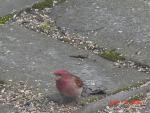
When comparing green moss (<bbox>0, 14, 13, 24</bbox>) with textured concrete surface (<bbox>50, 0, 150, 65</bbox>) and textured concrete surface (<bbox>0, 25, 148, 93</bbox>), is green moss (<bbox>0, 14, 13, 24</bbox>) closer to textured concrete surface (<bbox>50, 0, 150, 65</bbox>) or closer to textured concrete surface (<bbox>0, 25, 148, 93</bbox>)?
textured concrete surface (<bbox>0, 25, 148, 93</bbox>)

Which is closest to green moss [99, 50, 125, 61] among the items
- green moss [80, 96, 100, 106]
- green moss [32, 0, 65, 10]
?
green moss [80, 96, 100, 106]

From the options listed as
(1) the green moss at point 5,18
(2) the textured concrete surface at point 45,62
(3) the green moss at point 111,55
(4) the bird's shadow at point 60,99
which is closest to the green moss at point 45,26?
(2) the textured concrete surface at point 45,62

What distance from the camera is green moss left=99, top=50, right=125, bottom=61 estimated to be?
418 centimetres

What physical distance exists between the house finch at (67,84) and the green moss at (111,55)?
56 cm

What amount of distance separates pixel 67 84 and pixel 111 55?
0.65m

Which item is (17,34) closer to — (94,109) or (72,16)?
(72,16)

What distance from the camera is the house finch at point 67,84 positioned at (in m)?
3.64

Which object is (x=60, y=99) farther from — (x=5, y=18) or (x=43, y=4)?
(x=43, y=4)

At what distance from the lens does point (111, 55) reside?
13.8 feet

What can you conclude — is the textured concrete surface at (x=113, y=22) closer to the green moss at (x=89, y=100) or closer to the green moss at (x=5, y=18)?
the green moss at (x=5, y=18)

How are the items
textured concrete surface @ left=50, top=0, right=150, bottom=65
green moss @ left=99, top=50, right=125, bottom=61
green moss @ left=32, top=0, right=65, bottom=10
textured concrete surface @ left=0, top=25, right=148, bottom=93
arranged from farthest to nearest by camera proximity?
1. green moss @ left=32, top=0, right=65, bottom=10
2. textured concrete surface @ left=50, top=0, right=150, bottom=65
3. green moss @ left=99, top=50, right=125, bottom=61
4. textured concrete surface @ left=0, top=25, right=148, bottom=93

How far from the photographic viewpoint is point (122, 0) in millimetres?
5070

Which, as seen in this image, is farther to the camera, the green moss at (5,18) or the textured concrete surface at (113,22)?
the green moss at (5,18)

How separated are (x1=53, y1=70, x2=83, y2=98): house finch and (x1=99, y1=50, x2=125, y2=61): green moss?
562 mm
